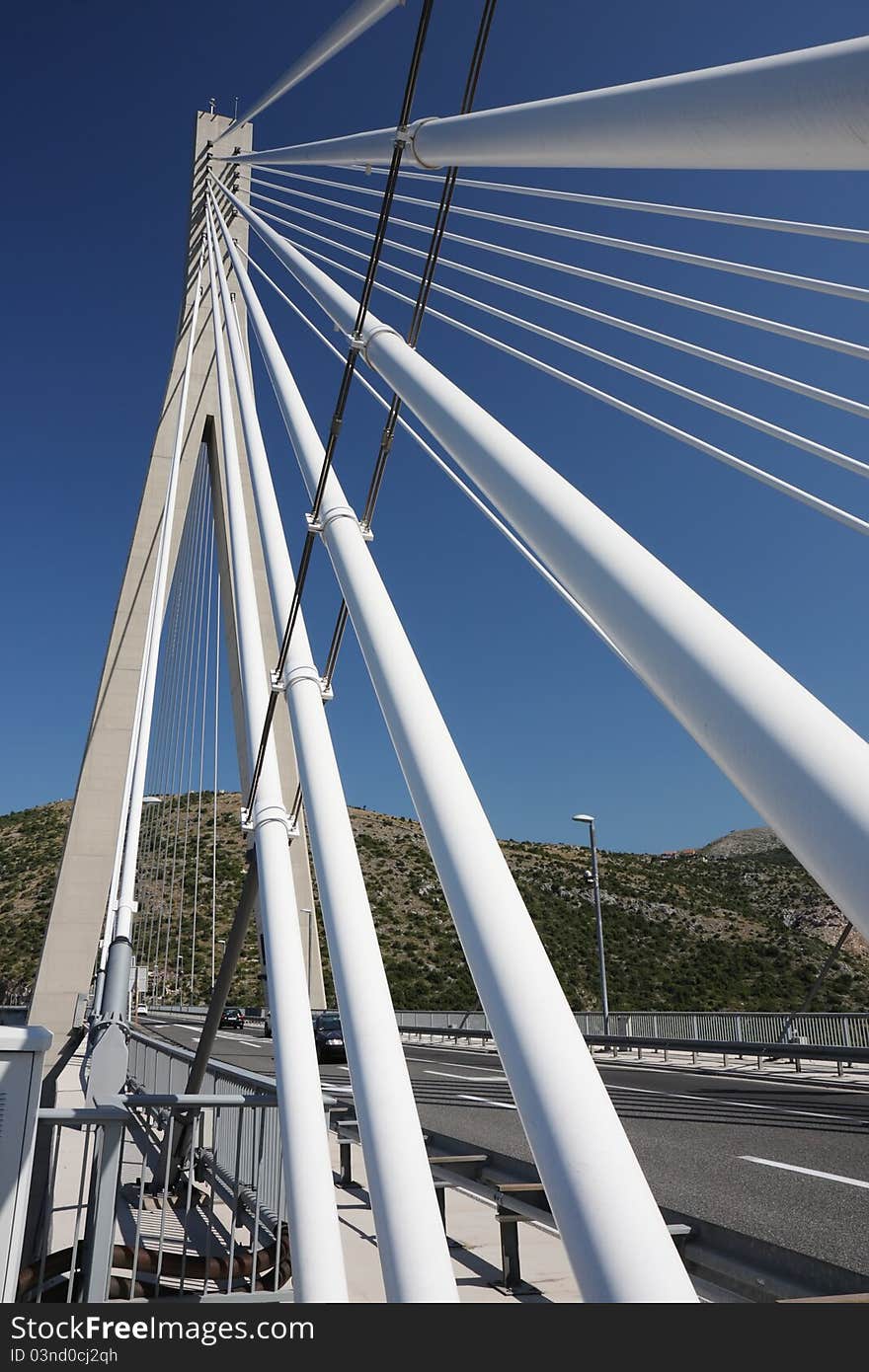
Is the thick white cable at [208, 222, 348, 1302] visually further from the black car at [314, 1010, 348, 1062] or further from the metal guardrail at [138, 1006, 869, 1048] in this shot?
the black car at [314, 1010, 348, 1062]

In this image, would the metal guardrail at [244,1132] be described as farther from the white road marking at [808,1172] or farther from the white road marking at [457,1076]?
the white road marking at [457,1076]

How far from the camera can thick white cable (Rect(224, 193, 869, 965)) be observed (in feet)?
5.88

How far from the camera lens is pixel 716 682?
2.13m

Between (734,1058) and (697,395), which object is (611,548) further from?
(734,1058)

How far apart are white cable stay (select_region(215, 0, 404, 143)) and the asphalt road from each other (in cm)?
695

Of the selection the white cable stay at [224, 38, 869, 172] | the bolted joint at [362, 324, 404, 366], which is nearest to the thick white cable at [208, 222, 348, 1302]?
the bolted joint at [362, 324, 404, 366]

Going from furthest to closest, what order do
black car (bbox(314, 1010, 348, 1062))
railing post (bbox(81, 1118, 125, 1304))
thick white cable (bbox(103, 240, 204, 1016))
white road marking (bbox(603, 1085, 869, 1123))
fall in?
black car (bbox(314, 1010, 348, 1062)) → white road marking (bbox(603, 1085, 869, 1123)) → thick white cable (bbox(103, 240, 204, 1016)) → railing post (bbox(81, 1118, 125, 1304))

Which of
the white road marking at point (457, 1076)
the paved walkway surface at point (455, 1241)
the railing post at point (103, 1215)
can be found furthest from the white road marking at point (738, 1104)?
the railing post at point (103, 1215)

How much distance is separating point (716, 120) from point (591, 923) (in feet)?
200

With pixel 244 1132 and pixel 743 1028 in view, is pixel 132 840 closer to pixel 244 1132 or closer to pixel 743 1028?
pixel 244 1132

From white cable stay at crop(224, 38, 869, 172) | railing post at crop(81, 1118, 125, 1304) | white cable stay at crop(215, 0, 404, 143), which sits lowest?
railing post at crop(81, 1118, 125, 1304)

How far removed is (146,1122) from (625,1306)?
16.5 feet

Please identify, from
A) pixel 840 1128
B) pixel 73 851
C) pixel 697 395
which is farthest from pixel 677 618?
pixel 73 851

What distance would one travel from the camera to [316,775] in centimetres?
459
